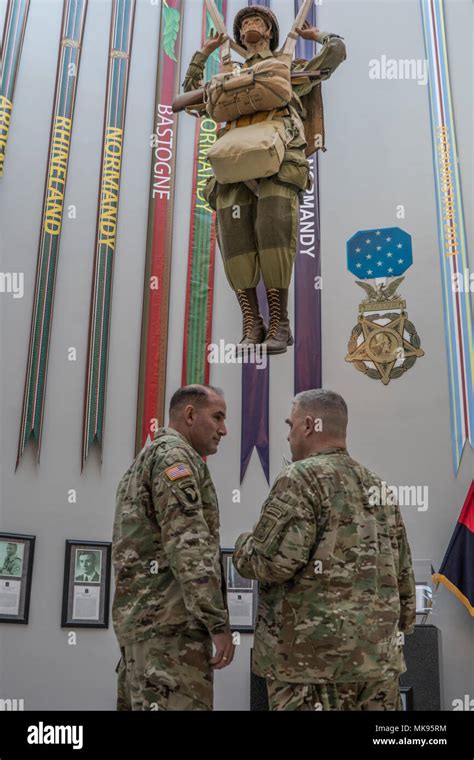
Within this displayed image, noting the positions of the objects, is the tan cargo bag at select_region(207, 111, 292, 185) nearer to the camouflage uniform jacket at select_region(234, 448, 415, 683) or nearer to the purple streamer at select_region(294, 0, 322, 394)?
the purple streamer at select_region(294, 0, 322, 394)

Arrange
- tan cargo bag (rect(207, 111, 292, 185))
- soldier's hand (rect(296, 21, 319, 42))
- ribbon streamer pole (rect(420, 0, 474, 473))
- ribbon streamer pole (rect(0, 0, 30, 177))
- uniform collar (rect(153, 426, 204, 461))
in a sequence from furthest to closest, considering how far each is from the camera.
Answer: ribbon streamer pole (rect(0, 0, 30, 177)) → ribbon streamer pole (rect(420, 0, 474, 473)) → soldier's hand (rect(296, 21, 319, 42)) → tan cargo bag (rect(207, 111, 292, 185)) → uniform collar (rect(153, 426, 204, 461))

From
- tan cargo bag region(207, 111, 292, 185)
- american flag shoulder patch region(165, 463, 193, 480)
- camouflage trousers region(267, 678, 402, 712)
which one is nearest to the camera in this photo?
camouflage trousers region(267, 678, 402, 712)

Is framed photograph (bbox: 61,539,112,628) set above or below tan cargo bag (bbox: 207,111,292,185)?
below

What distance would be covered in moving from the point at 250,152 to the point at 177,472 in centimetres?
182

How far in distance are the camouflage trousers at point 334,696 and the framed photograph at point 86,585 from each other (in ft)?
7.36

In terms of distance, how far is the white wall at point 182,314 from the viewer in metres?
4.48

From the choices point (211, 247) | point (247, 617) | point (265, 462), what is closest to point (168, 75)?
point (211, 247)

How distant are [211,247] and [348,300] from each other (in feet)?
3.15

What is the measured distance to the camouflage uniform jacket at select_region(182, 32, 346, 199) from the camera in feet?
12.8

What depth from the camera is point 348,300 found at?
509 cm

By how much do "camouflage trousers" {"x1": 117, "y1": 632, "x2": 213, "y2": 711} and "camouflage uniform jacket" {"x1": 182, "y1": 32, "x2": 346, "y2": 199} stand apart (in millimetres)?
2319

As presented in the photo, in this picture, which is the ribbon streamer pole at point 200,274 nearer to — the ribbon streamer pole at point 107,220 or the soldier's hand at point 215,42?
the ribbon streamer pole at point 107,220

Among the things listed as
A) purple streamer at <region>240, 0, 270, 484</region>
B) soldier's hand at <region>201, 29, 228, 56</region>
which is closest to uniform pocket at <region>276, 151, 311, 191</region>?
soldier's hand at <region>201, 29, 228, 56</region>
